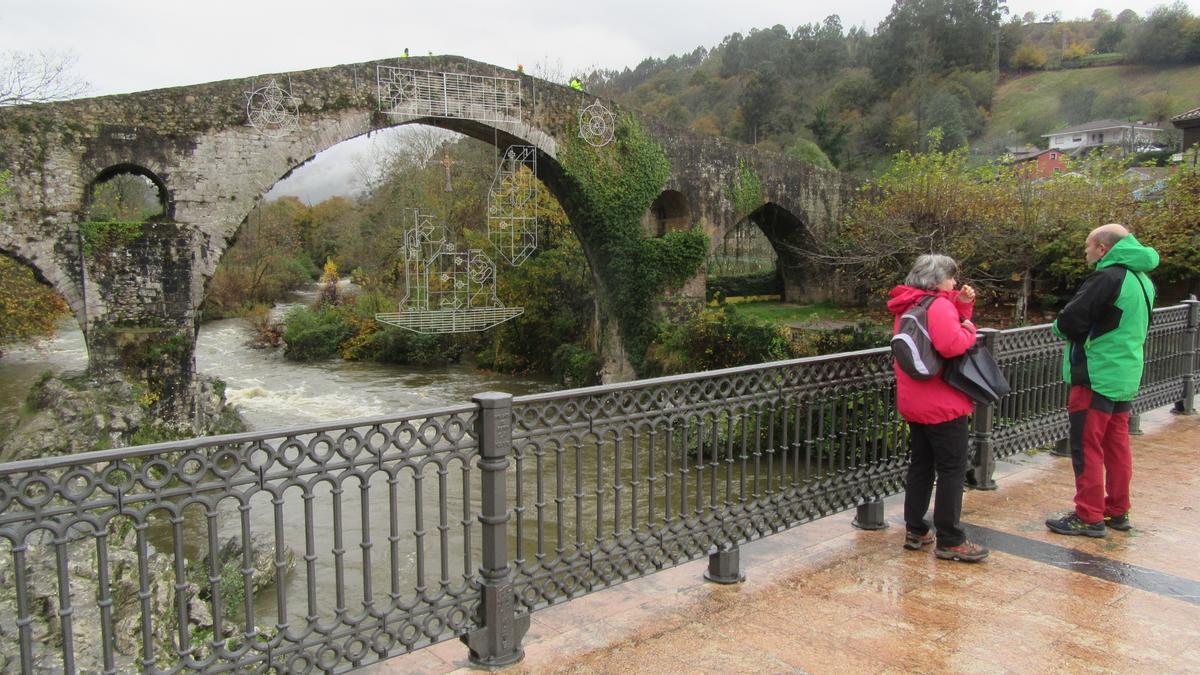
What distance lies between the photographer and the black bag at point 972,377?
3863 millimetres

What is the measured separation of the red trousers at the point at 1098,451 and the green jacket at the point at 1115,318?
99mm

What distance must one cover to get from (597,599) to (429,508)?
8261 millimetres

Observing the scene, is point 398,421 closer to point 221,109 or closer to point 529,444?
point 529,444

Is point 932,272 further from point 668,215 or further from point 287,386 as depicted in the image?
point 287,386

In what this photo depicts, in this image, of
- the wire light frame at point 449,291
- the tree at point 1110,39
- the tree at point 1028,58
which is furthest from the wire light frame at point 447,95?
the tree at point 1110,39

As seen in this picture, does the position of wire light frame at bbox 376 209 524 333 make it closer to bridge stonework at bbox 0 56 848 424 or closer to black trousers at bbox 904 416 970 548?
bridge stonework at bbox 0 56 848 424

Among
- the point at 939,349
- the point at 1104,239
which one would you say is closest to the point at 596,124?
the point at 1104,239

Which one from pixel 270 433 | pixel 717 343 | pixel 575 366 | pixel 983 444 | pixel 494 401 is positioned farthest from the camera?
pixel 575 366

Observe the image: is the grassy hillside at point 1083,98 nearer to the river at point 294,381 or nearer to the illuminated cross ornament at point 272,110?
the river at point 294,381

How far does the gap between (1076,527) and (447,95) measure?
45.0ft

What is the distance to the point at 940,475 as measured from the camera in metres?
4.09

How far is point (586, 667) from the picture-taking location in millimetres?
3084

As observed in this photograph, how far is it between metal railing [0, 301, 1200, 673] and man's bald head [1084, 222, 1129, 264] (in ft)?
3.38

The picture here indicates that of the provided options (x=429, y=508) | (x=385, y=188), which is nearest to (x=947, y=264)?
(x=429, y=508)
